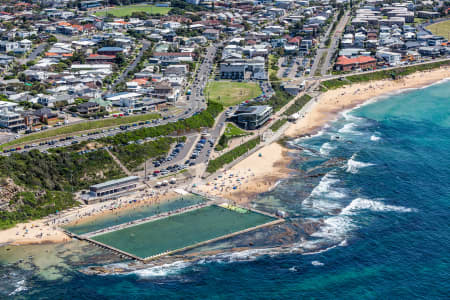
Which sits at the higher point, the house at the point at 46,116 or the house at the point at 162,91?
the house at the point at 162,91

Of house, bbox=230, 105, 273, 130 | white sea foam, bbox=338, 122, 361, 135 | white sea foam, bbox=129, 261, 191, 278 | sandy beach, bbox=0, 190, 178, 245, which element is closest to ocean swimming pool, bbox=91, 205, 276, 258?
white sea foam, bbox=129, 261, 191, 278

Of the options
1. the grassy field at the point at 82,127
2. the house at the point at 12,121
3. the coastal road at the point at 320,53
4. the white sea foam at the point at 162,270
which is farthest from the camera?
the coastal road at the point at 320,53

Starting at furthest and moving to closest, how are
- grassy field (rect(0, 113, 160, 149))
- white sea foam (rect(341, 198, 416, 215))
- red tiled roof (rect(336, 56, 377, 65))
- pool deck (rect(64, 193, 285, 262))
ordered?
red tiled roof (rect(336, 56, 377, 65))
grassy field (rect(0, 113, 160, 149))
white sea foam (rect(341, 198, 416, 215))
pool deck (rect(64, 193, 285, 262))

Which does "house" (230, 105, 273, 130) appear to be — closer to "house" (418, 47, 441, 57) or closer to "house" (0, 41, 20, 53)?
"house" (0, 41, 20, 53)

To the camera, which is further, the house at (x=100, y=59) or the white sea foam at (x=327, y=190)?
the house at (x=100, y=59)

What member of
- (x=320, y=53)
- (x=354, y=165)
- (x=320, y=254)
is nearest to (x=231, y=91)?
(x=354, y=165)

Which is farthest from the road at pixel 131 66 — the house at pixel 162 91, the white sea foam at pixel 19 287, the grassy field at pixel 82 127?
the white sea foam at pixel 19 287

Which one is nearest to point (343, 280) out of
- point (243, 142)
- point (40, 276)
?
point (40, 276)

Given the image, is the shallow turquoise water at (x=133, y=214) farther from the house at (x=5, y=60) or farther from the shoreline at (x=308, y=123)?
the house at (x=5, y=60)
